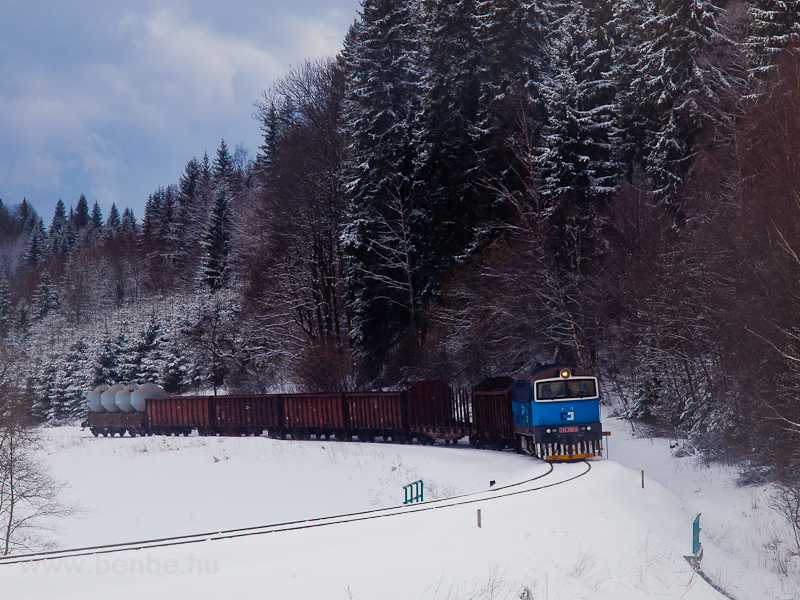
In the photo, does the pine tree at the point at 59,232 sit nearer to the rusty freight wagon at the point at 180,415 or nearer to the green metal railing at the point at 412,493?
the rusty freight wagon at the point at 180,415

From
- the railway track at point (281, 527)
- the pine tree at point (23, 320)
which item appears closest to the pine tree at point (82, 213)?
the pine tree at point (23, 320)

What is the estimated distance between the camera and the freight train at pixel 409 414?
20.3m

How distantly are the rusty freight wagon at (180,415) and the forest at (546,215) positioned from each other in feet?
17.8

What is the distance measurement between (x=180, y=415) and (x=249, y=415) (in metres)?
6.36

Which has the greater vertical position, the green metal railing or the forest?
the forest

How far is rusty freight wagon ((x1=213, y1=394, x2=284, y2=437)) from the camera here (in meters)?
35.3

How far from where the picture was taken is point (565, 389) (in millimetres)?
20578

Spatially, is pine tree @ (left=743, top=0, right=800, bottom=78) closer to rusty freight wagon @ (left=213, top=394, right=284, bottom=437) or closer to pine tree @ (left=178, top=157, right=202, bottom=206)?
rusty freight wagon @ (left=213, top=394, right=284, bottom=437)

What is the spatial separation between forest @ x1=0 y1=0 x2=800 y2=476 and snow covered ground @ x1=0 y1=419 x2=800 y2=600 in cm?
319

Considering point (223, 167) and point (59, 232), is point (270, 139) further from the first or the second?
point (59, 232)

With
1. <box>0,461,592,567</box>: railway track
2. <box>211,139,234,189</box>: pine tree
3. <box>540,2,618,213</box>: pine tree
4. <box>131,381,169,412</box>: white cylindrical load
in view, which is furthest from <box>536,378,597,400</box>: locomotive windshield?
<box>211,139,234,189</box>: pine tree

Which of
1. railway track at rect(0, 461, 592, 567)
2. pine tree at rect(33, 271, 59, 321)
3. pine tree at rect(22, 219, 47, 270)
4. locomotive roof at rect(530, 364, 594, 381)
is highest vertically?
pine tree at rect(22, 219, 47, 270)

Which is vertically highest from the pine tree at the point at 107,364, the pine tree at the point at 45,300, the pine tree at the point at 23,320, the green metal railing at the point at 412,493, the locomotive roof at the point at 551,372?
the pine tree at the point at 45,300

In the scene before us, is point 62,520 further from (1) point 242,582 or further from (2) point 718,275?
(2) point 718,275
